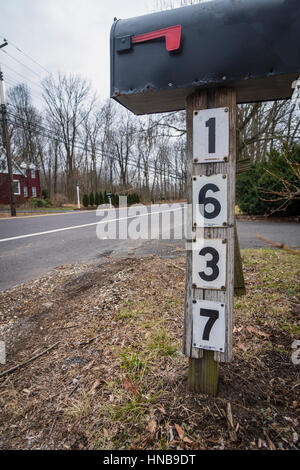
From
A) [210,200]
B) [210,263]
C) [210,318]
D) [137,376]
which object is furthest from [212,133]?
[137,376]

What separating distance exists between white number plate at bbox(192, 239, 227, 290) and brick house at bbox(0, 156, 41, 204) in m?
27.7

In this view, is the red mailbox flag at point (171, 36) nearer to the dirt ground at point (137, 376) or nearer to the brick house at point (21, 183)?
the dirt ground at point (137, 376)

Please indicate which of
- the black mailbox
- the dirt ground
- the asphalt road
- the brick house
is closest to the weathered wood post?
the black mailbox

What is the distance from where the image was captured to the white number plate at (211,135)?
4.22ft

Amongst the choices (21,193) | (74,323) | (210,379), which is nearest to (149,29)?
(210,379)

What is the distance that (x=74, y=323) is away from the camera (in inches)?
100

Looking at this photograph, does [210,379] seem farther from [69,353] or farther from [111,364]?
[69,353]

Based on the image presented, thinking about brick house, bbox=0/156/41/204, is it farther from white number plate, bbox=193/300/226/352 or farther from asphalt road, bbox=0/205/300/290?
white number plate, bbox=193/300/226/352

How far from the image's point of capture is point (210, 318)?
1.41 meters

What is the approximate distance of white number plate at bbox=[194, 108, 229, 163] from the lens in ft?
4.22

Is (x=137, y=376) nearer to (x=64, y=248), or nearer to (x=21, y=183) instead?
(x=64, y=248)

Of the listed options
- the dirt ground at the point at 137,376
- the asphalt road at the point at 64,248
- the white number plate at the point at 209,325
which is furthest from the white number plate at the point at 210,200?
the asphalt road at the point at 64,248

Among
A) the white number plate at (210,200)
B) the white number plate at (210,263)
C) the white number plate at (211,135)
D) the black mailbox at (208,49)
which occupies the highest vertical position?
the black mailbox at (208,49)

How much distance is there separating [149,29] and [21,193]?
30.7 metres
